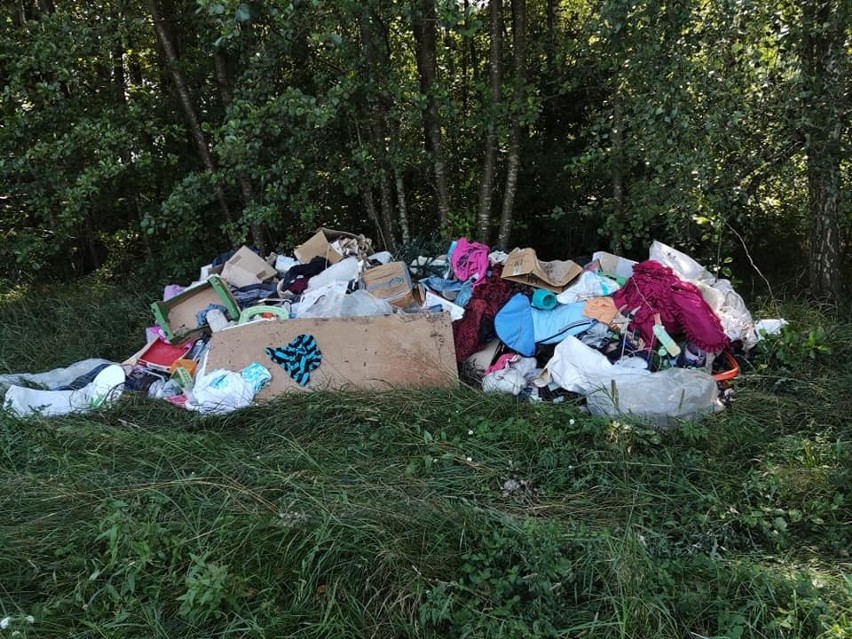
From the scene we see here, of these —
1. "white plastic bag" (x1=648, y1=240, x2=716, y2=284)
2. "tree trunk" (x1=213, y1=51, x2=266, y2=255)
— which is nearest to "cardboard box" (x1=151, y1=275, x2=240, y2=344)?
"tree trunk" (x1=213, y1=51, x2=266, y2=255)

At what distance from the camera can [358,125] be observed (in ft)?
18.3

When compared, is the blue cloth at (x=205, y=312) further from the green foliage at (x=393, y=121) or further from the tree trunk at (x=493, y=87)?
the tree trunk at (x=493, y=87)

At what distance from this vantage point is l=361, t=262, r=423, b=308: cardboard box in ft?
14.8

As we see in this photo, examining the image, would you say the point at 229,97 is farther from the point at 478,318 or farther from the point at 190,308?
the point at 478,318

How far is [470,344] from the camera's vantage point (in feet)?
13.4

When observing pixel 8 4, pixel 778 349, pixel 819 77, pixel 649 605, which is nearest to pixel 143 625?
pixel 649 605

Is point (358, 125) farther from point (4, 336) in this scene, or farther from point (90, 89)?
point (4, 336)

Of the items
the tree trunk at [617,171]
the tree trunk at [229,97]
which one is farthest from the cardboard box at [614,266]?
the tree trunk at [229,97]

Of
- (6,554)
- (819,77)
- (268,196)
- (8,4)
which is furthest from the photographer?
(8,4)

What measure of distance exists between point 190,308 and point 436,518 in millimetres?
3102

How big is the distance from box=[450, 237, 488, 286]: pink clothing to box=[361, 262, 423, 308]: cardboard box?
38 cm

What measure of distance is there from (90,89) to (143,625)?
5794 mm

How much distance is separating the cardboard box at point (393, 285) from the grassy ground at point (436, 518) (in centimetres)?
107

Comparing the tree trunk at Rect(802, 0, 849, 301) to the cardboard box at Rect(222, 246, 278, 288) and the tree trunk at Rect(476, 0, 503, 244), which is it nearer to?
the tree trunk at Rect(476, 0, 503, 244)
